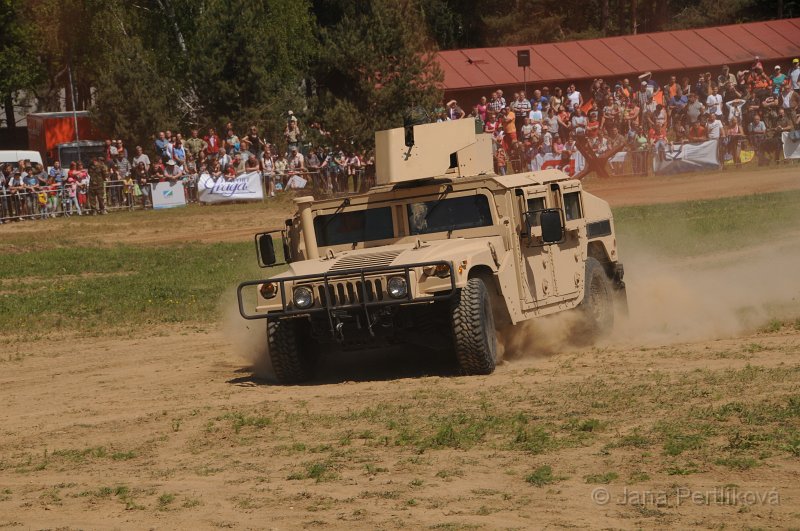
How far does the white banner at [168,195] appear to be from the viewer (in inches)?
1340

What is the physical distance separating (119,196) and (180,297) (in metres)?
16.1

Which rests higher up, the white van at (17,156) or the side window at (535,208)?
the white van at (17,156)

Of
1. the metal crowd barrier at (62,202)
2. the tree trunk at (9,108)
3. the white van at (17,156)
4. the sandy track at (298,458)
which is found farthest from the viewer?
the tree trunk at (9,108)

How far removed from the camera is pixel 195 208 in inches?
1315

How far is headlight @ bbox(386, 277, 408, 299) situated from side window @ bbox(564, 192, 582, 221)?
9.49 feet

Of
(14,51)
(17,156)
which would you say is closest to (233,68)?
(17,156)

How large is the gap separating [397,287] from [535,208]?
236 centimetres

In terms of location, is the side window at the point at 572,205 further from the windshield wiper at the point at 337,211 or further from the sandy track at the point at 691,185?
the sandy track at the point at 691,185

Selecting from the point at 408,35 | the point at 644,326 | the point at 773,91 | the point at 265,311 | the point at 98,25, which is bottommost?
the point at 644,326

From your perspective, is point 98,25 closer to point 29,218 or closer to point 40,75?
point 40,75

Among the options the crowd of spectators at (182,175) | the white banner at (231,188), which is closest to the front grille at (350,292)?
the crowd of spectators at (182,175)

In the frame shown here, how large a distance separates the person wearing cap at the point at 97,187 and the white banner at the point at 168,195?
1.38 metres

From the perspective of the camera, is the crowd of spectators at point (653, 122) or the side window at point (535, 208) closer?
the side window at point (535, 208)

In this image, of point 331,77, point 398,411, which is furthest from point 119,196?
point 398,411
